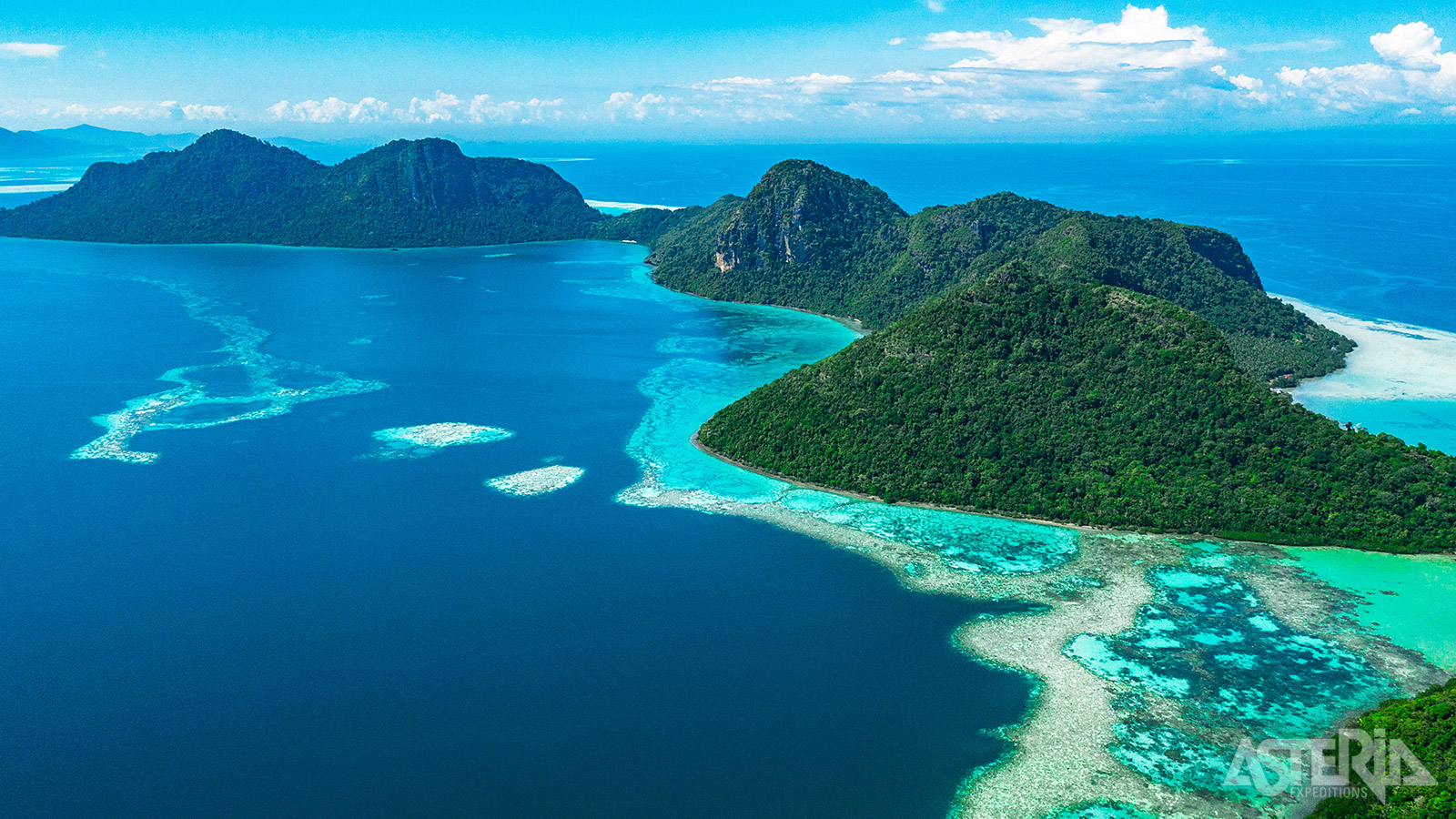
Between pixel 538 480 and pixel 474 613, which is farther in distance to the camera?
pixel 538 480

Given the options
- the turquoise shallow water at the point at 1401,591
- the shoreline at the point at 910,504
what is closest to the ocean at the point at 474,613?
the shoreline at the point at 910,504

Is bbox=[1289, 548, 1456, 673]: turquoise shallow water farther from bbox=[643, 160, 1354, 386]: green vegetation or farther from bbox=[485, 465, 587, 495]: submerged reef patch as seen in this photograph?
bbox=[485, 465, 587, 495]: submerged reef patch

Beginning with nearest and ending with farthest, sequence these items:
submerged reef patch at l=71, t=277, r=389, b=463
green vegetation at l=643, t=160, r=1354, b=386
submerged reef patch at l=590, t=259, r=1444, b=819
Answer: submerged reef patch at l=590, t=259, r=1444, b=819 → submerged reef patch at l=71, t=277, r=389, b=463 → green vegetation at l=643, t=160, r=1354, b=386

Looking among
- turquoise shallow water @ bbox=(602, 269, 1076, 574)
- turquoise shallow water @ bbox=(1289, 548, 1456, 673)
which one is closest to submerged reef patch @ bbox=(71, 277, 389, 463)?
turquoise shallow water @ bbox=(602, 269, 1076, 574)

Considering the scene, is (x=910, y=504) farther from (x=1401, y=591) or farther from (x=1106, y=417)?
(x=1401, y=591)

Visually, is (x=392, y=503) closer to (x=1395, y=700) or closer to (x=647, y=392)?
(x=647, y=392)

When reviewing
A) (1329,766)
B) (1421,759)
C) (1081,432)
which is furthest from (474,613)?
(1081,432)

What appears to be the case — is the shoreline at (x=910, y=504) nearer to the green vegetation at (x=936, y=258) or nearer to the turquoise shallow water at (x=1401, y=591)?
the turquoise shallow water at (x=1401, y=591)
